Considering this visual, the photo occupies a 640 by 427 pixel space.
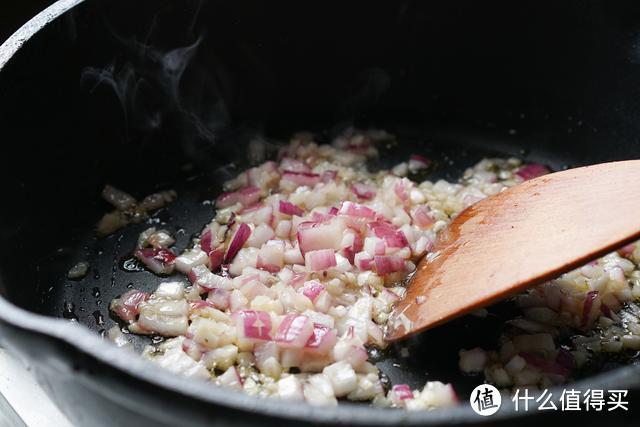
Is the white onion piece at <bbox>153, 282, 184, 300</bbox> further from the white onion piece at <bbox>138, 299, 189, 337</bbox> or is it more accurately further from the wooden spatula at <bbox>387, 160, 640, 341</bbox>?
the wooden spatula at <bbox>387, 160, 640, 341</bbox>

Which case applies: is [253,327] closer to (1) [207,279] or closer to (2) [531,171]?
(1) [207,279]

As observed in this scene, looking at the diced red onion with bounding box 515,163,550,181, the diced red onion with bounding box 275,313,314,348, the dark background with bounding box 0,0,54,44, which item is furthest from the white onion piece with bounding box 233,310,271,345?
the dark background with bounding box 0,0,54,44

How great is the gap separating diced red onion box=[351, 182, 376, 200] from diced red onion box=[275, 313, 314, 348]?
1.60 feet

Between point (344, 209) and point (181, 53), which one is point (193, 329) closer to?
point (344, 209)

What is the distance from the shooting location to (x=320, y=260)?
1497 mm

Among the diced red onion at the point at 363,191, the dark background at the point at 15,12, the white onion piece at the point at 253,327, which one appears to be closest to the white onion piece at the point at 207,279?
the white onion piece at the point at 253,327

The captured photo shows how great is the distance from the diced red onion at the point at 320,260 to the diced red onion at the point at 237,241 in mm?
174

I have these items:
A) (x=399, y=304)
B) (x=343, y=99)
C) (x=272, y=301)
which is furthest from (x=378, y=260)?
(x=343, y=99)

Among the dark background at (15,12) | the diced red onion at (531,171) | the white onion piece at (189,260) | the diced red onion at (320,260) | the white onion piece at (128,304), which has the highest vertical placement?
the dark background at (15,12)

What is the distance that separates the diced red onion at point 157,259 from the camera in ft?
5.14

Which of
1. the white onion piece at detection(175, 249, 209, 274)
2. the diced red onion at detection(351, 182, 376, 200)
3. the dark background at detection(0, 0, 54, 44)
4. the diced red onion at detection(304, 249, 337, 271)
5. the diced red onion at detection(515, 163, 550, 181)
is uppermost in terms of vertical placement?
the dark background at detection(0, 0, 54, 44)

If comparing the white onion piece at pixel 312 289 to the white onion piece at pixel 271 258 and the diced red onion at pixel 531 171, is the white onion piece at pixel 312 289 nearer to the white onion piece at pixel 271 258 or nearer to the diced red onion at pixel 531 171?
the white onion piece at pixel 271 258

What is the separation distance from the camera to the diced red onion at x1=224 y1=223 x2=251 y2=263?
1579mm

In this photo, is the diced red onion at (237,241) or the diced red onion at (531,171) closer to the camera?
the diced red onion at (237,241)
